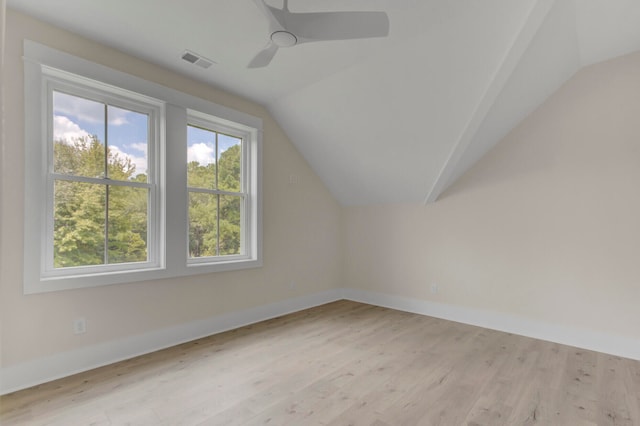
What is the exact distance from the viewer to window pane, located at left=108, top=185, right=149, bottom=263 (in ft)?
10.1

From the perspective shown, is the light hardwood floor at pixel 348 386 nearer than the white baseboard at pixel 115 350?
Yes

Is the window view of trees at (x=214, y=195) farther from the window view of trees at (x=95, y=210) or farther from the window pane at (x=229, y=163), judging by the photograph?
the window view of trees at (x=95, y=210)

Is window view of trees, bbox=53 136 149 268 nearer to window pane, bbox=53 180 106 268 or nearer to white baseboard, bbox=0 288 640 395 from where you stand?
window pane, bbox=53 180 106 268

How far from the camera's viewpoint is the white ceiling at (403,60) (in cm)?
257

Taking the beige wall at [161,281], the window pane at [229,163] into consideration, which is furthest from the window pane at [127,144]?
the window pane at [229,163]

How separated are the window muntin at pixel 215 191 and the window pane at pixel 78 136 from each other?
831mm

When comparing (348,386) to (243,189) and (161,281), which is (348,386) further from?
(243,189)

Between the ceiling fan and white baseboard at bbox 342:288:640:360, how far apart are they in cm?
326

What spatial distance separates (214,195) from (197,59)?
1413 millimetres

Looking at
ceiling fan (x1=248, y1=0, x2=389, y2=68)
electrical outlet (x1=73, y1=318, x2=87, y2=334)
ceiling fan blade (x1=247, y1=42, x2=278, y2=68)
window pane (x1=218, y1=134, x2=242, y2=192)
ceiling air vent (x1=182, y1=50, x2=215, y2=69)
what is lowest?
electrical outlet (x1=73, y1=318, x2=87, y2=334)

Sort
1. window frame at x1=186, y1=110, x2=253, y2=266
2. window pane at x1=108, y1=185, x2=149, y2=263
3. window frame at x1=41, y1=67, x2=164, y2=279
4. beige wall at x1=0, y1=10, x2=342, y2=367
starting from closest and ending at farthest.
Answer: beige wall at x1=0, y1=10, x2=342, y2=367, window frame at x1=41, y1=67, x2=164, y2=279, window pane at x1=108, y1=185, x2=149, y2=263, window frame at x1=186, y1=110, x2=253, y2=266

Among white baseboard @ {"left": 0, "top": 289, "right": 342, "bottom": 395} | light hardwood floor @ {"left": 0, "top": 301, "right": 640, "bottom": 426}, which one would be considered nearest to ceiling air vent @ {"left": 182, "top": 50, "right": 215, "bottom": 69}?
white baseboard @ {"left": 0, "top": 289, "right": 342, "bottom": 395}

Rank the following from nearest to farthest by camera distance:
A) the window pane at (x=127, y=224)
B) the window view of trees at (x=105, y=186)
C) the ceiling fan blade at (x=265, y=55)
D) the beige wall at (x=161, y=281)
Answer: the ceiling fan blade at (x=265, y=55)
the beige wall at (x=161, y=281)
the window view of trees at (x=105, y=186)
the window pane at (x=127, y=224)

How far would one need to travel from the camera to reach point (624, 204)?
10.3 feet
